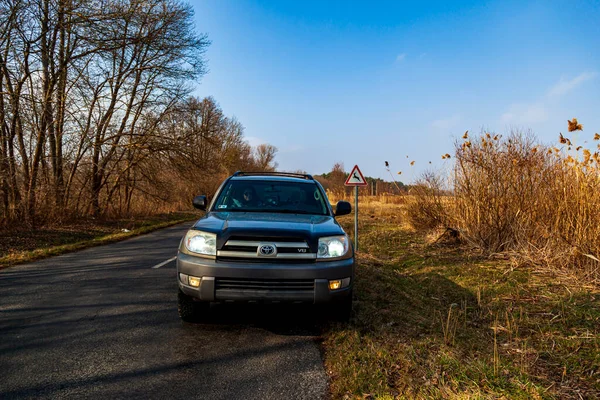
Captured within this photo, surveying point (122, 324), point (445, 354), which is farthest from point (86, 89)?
point (445, 354)

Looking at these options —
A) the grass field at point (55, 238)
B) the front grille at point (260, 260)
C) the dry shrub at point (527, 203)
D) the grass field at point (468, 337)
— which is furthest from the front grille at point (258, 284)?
the grass field at point (55, 238)

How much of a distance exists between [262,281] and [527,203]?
6.17 metres

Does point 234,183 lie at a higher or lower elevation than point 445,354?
higher

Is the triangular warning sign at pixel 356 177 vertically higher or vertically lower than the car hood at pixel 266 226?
higher

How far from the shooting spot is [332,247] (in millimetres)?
3818

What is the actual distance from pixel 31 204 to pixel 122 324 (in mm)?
10667

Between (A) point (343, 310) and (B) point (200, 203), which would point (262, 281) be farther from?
(B) point (200, 203)

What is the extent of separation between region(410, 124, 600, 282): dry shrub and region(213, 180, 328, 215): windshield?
4051 millimetres

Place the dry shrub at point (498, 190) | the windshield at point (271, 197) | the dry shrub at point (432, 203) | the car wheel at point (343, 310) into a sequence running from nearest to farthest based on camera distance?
the car wheel at point (343, 310) → the windshield at point (271, 197) → the dry shrub at point (498, 190) → the dry shrub at point (432, 203)

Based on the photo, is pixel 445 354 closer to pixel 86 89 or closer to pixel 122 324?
pixel 122 324

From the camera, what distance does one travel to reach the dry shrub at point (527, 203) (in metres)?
5.84

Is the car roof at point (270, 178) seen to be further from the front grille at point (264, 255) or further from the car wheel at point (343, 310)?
the car wheel at point (343, 310)

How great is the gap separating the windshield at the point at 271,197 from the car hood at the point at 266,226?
1.10ft

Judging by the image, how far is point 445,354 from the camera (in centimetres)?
319
